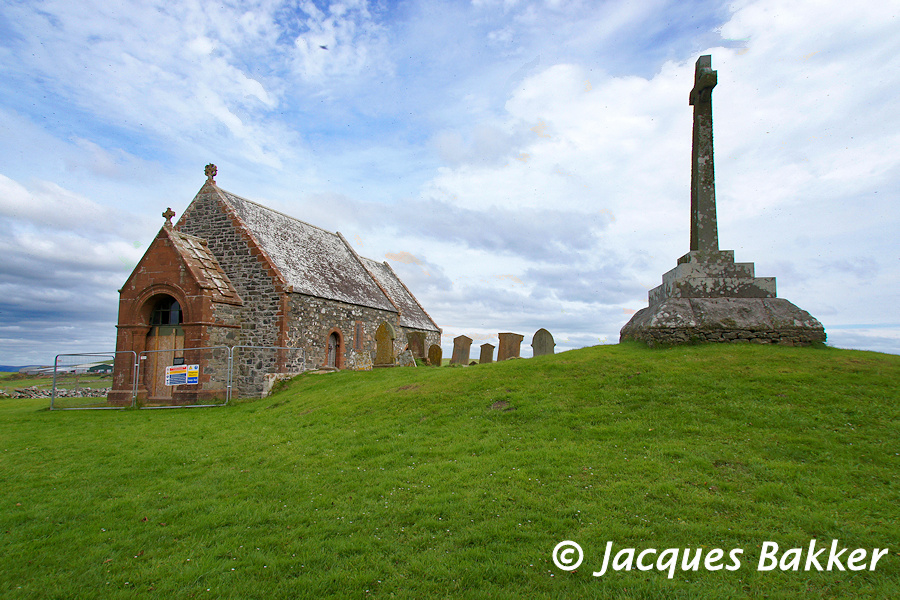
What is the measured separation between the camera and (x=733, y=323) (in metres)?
13.3

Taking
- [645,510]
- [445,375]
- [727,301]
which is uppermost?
[727,301]

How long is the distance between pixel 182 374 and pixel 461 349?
509 inches

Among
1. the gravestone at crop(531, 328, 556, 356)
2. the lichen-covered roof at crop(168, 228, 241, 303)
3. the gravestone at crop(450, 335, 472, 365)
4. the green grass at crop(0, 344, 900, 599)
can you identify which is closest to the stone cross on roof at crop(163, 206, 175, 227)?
the lichen-covered roof at crop(168, 228, 241, 303)

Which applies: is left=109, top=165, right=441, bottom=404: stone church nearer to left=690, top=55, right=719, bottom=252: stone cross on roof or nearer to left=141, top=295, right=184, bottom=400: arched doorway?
left=141, top=295, right=184, bottom=400: arched doorway

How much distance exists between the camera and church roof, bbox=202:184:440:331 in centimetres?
2286

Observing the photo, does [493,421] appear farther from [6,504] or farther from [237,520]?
[6,504]

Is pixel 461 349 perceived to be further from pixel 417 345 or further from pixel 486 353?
pixel 417 345

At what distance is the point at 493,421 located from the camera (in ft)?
33.5

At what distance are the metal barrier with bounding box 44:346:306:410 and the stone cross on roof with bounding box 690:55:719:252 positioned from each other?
1684cm

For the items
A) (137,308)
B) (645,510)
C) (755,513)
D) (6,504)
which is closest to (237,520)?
(6,504)

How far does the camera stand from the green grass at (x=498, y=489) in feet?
15.6

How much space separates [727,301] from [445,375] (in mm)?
8683

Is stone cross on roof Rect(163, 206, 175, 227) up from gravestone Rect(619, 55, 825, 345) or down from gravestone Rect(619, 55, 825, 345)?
up

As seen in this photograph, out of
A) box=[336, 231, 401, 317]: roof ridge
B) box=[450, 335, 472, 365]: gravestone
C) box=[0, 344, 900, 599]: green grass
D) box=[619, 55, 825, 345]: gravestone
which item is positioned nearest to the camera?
box=[0, 344, 900, 599]: green grass
